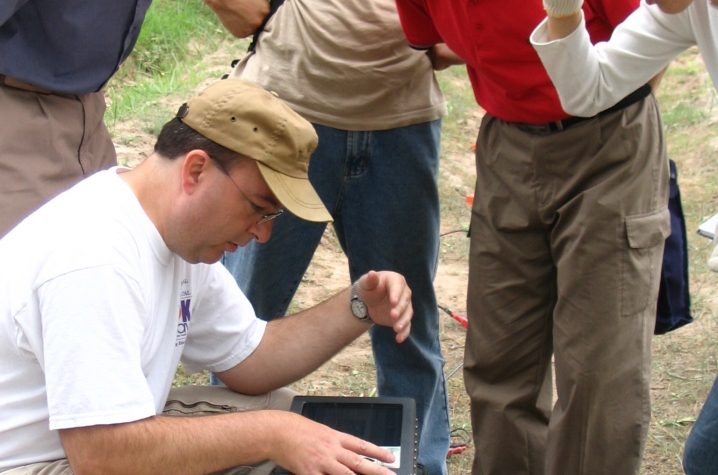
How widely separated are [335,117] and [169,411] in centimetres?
98

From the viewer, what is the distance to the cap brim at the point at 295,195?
6.30ft

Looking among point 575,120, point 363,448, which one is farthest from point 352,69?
point 363,448

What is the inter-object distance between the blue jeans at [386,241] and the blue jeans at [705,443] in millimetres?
897

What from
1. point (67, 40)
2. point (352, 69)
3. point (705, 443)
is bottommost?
point (705, 443)

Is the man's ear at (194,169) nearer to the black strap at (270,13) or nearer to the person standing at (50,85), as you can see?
the person standing at (50,85)

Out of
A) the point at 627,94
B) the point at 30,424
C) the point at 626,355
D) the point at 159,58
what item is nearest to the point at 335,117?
the point at 627,94

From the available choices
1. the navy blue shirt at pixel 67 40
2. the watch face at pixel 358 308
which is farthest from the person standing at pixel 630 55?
the navy blue shirt at pixel 67 40

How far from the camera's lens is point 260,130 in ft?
6.28

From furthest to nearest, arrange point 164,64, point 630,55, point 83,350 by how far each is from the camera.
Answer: point 164,64 → point 630,55 → point 83,350

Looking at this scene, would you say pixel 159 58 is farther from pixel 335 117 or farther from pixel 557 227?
pixel 557 227

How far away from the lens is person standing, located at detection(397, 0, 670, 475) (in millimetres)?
2285

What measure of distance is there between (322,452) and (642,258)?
100cm

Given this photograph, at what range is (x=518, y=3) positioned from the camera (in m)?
2.24

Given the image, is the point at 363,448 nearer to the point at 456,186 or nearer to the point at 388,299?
the point at 388,299
